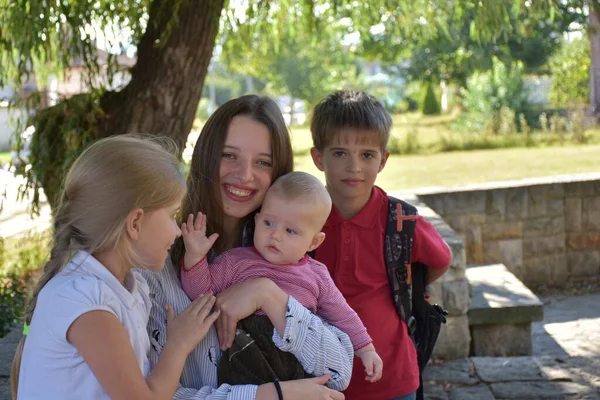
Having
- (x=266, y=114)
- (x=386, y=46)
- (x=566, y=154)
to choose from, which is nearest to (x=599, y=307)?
(x=266, y=114)

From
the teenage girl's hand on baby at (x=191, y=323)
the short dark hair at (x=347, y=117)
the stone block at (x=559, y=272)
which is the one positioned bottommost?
the stone block at (x=559, y=272)

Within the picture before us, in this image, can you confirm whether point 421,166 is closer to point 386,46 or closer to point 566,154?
point 566,154

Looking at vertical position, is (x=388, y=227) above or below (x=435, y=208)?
above

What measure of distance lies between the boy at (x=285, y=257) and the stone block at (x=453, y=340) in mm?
3064

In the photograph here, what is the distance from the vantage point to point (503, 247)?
852 cm

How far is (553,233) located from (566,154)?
278 inches

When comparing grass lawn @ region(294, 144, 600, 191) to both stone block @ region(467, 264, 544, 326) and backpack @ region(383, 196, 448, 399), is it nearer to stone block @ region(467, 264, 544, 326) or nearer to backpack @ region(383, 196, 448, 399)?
stone block @ region(467, 264, 544, 326)

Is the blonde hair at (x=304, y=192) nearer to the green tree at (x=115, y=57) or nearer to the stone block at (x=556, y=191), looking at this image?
the green tree at (x=115, y=57)

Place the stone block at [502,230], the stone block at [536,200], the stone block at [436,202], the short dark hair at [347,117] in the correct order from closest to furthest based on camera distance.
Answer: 1. the short dark hair at [347,117]
2. the stone block at [436,202]
3. the stone block at [502,230]
4. the stone block at [536,200]

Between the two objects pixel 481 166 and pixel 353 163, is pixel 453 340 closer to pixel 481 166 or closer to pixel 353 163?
pixel 353 163

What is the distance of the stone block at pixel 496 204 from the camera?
329 inches

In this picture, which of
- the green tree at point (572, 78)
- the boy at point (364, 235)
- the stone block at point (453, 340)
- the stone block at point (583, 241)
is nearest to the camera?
the boy at point (364, 235)

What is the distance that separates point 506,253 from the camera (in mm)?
8562

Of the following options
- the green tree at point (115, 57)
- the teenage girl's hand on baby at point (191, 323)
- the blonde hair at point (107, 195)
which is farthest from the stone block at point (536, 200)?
the blonde hair at point (107, 195)
